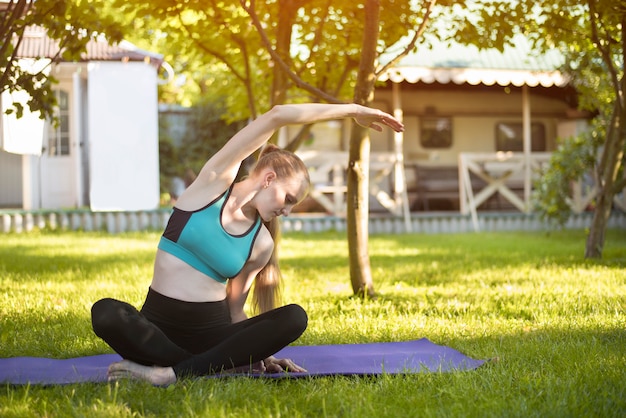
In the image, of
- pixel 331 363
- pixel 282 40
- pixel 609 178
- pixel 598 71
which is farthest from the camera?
pixel 598 71

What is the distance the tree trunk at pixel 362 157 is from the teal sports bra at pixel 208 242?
2.49 m

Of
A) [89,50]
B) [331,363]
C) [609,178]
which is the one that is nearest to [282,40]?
[609,178]

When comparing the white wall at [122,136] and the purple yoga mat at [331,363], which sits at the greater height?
the white wall at [122,136]

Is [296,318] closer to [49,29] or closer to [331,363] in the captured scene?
[331,363]

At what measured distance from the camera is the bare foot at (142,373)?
10.9 ft

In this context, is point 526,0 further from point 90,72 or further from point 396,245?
point 90,72

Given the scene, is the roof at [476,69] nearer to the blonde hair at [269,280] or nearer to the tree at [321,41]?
the tree at [321,41]

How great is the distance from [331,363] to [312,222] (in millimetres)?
10496

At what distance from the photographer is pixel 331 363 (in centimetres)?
381

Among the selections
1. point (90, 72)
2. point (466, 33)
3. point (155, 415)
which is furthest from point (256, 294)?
point (90, 72)

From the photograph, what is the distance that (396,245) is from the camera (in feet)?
37.8

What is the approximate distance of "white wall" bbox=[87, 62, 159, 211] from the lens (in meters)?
14.2

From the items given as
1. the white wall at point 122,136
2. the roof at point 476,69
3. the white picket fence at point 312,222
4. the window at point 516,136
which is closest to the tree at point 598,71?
the white picket fence at point 312,222

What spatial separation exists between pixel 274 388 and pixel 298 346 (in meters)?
1.01
